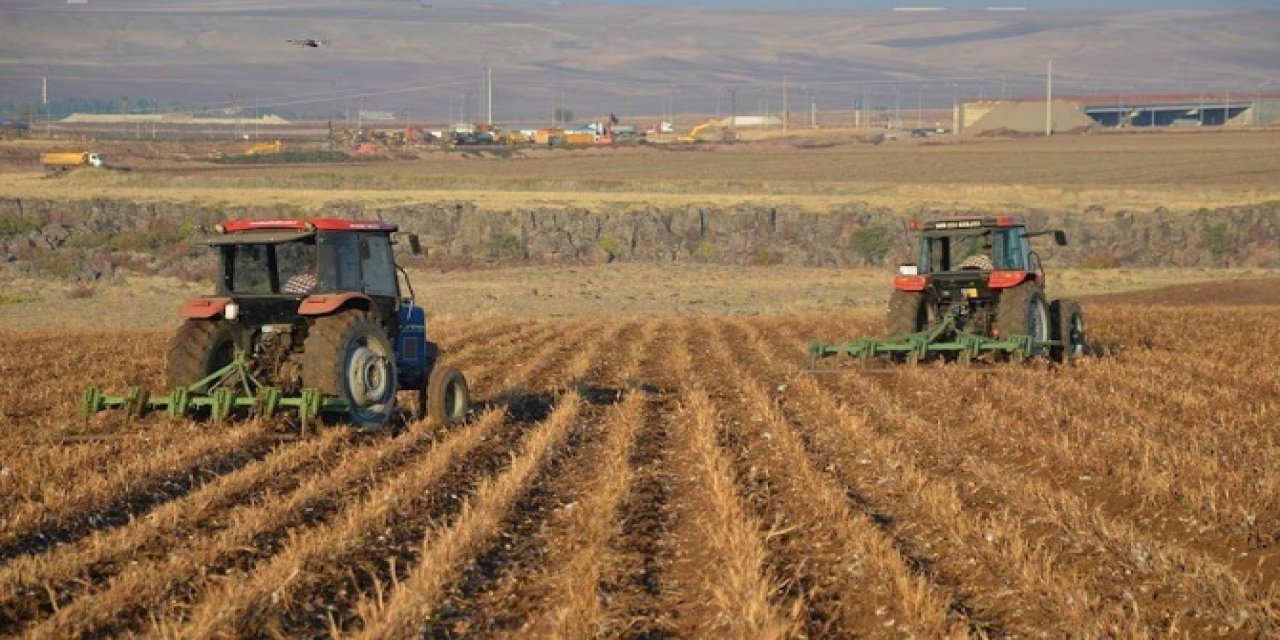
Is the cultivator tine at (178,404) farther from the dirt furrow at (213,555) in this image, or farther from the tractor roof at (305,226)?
the dirt furrow at (213,555)

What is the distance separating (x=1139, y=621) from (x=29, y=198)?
46.6 metres

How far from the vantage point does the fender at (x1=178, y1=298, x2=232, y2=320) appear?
14.1 meters

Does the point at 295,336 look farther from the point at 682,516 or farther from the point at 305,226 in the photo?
the point at 682,516

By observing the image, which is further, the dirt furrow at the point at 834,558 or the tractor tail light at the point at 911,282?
the tractor tail light at the point at 911,282

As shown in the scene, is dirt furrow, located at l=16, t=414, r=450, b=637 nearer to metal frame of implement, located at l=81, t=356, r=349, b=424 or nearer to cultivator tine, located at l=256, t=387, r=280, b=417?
metal frame of implement, located at l=81, t=356, r=349, b=424

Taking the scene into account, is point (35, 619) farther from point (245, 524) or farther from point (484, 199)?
point (484, 199)

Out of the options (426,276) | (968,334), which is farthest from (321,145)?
(968,334)

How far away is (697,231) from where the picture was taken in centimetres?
4931

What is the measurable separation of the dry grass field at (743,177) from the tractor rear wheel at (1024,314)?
31.4 m

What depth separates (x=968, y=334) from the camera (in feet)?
64.1

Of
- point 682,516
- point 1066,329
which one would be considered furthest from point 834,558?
point 1066,329

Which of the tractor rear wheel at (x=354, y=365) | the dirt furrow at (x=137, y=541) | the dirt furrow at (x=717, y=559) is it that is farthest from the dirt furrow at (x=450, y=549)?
the tractor rear wheel at (x=354, y=365)

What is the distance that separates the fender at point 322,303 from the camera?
44.7 ft

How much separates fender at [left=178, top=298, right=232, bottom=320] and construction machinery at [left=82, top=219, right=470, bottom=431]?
1 cm
